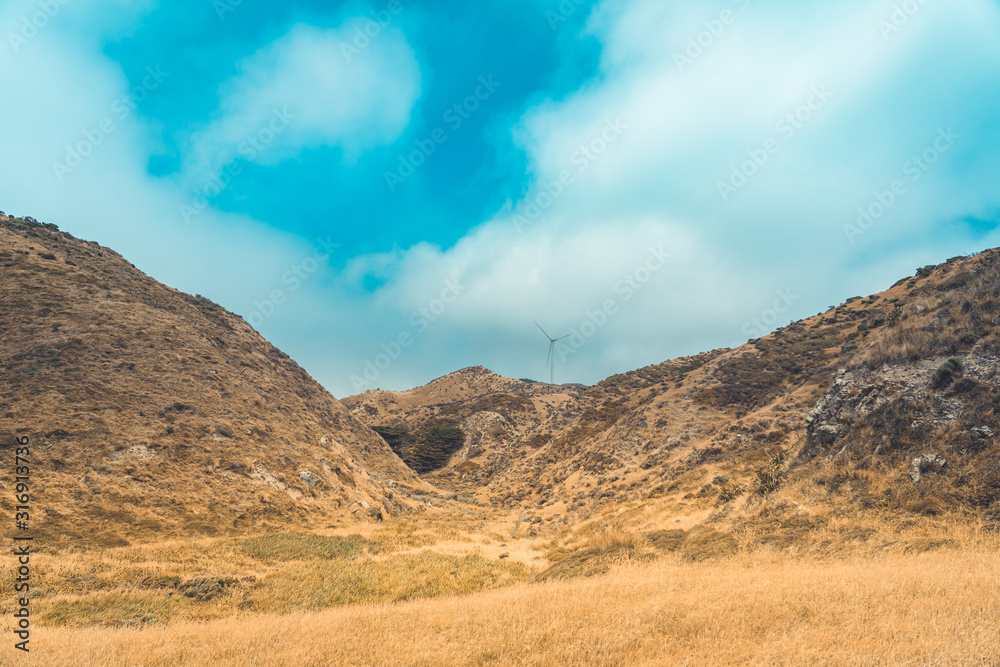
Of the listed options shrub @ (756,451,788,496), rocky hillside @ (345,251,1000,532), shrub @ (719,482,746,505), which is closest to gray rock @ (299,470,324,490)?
rocky hillside @ (345,251,1000,532)

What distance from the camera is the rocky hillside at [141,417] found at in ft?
80.1

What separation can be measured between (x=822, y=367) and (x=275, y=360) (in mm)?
66406

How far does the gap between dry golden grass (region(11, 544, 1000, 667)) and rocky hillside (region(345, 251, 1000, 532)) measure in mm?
5838

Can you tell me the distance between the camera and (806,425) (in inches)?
882

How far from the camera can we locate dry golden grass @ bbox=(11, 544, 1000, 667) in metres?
6.65

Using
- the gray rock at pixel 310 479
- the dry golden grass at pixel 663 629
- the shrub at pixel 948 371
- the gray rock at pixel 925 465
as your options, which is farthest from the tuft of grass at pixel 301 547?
the shrub at pixel 948 371

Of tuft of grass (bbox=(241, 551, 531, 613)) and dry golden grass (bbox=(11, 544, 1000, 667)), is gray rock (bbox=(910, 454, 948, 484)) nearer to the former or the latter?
dry golden grass (bbox=(11, 544, 1000, 667))

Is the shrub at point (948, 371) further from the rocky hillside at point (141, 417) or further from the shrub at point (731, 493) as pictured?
the rocky hillside at point (141, 417)

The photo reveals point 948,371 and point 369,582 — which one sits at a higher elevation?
point 948,371

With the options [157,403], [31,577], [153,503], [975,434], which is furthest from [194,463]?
[975,434]

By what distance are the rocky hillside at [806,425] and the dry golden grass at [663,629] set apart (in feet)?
19.2

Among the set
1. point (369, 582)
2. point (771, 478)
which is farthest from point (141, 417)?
point (771, 478)

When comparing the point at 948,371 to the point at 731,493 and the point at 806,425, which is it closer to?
the point at 806,425

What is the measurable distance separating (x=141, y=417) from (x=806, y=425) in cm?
4382
